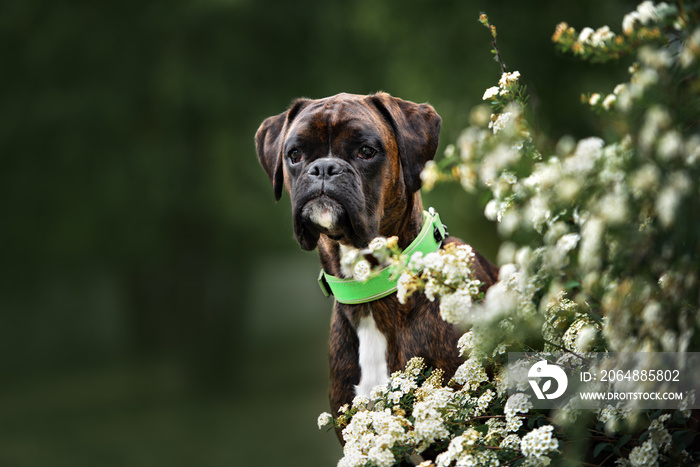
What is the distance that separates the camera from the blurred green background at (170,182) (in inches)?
422

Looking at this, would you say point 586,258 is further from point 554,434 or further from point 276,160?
point 276,160

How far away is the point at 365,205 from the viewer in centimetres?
319

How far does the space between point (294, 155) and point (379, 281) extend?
2.39 feet

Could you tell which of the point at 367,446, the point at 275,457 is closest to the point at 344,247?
the point at 367,446

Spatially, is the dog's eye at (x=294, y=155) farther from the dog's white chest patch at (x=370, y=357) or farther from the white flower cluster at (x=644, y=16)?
the white flower cluster at (x=644, y=16)

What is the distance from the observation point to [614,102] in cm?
203

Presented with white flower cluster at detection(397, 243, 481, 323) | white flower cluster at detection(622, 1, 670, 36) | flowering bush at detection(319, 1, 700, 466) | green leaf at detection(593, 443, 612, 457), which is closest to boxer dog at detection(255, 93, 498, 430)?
flowering bush at detection(319, 1, 700, 466)

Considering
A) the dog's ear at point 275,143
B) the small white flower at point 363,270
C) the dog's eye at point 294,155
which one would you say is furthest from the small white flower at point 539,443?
the dog's ear at point 275,143

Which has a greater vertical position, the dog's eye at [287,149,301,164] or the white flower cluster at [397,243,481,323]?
the dog's eye at [287,149,301,164]

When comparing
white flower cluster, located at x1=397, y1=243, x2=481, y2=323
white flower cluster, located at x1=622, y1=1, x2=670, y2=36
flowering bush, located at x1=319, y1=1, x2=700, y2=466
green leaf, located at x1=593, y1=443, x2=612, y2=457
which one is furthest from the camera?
green leaf, located at x1=593, y1=443, x2=612, y2=457

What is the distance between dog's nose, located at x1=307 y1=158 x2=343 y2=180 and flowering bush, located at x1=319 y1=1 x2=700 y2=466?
33.8 inches

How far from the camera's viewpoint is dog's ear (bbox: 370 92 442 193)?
3.41 meters

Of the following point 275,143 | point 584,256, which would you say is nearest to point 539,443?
point 584,256

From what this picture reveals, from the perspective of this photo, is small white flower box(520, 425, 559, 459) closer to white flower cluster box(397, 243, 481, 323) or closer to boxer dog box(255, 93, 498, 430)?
white flower cluster box(397, 243, 481, 323)
